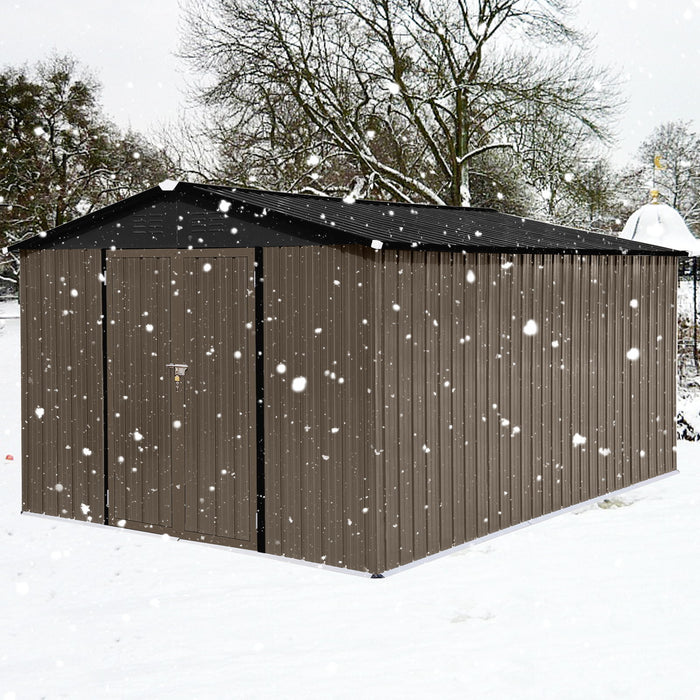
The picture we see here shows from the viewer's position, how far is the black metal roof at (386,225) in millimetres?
6688

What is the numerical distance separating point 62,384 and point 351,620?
361 centimetres

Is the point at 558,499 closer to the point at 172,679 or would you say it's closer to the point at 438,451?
the point at 438,451

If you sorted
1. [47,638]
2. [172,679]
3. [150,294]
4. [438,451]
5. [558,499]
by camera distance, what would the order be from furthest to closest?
[558,499] < [150,294] < [438,451] < [47,638] < [172,679]

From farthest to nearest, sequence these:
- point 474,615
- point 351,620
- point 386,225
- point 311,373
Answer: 1. point 386,225
2. point 311,373
3. point 474,615
4. point 351,620

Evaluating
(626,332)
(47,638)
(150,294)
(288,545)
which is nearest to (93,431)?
(150,294)

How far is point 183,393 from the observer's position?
7445 mm

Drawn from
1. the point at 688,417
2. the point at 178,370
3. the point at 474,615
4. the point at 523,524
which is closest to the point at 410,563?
the point at 474,615

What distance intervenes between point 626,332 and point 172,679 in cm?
594

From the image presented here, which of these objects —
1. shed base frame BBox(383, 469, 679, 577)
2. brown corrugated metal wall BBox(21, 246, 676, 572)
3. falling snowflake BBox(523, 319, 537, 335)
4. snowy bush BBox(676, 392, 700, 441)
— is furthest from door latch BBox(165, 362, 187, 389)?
snowy bush BBox(676, 392, 700, 441)

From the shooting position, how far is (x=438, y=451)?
7.00m

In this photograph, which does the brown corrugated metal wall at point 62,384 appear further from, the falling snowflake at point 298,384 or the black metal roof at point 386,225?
the falling snowflake at point 298,384

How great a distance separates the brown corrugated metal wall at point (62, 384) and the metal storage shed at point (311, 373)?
0.02m

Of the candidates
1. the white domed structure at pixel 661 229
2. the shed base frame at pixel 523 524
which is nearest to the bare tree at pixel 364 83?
the white domed structure at pixel 661 229

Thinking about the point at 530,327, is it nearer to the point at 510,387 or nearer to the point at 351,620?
the point at 510,387
